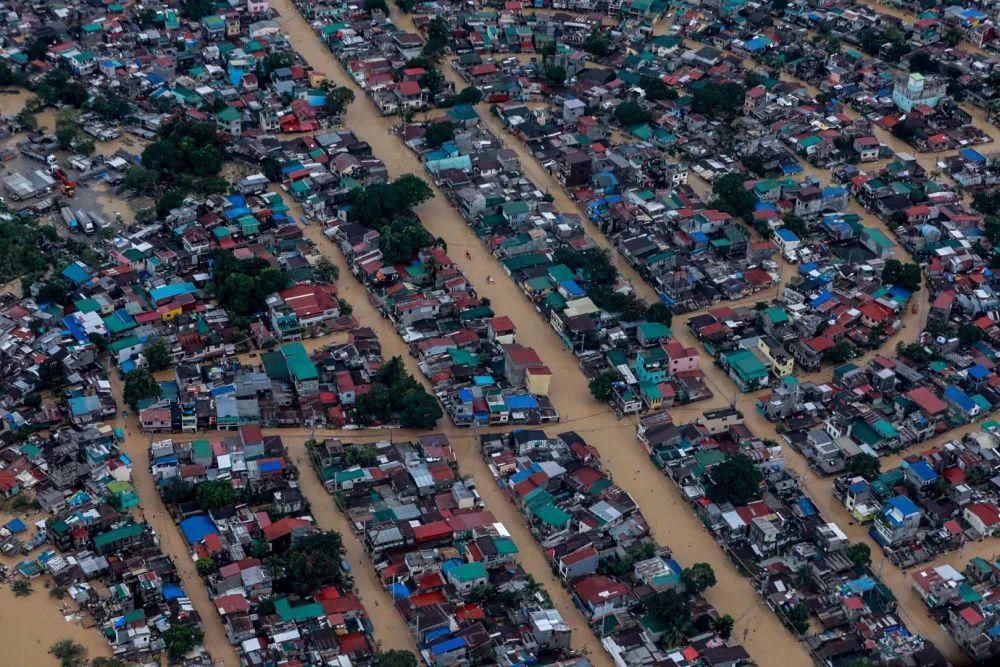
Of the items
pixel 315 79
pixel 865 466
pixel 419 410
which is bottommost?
pixel 865 466

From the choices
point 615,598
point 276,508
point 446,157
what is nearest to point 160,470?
point 276,508

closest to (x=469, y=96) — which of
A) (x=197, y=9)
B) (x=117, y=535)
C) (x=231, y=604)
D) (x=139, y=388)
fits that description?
(x=197, y=9)

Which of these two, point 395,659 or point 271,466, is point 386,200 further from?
point 395,659

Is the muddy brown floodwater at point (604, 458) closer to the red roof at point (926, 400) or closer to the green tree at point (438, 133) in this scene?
the green tree at point (438, 133)

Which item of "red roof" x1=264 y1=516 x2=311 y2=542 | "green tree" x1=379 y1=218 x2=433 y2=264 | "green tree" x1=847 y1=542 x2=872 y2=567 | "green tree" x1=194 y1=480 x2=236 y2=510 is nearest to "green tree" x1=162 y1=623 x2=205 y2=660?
"red roof" x1=264 y1=516 x2=311 y2=542

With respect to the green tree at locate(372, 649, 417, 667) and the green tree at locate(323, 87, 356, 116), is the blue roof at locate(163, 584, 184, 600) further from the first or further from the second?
the green tree at locate(323, 87, 356, 116)

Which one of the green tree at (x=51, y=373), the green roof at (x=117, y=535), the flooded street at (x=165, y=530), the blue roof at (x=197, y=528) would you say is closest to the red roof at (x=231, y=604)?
the flooded street at (x=165, y=530)

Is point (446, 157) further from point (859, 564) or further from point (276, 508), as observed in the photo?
point (859, 564)
